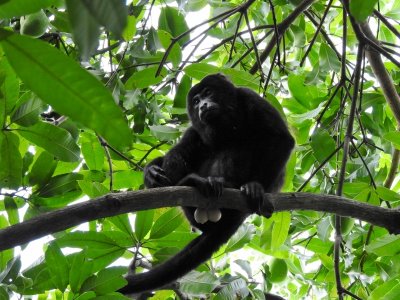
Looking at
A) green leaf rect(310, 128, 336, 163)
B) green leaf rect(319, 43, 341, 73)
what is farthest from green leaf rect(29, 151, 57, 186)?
green leaf rect(319, 43, 341, 73)

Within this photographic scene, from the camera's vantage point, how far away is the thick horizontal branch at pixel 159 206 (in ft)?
4.86

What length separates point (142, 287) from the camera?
230 cm

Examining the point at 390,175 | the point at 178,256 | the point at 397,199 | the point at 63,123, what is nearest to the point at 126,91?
the point at 63,123

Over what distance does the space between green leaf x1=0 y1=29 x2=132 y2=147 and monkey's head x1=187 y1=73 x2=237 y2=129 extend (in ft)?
7.66

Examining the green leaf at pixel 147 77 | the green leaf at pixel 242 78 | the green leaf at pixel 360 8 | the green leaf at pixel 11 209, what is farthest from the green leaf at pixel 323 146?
the green leaf at pixel 360 8

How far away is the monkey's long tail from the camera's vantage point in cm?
230

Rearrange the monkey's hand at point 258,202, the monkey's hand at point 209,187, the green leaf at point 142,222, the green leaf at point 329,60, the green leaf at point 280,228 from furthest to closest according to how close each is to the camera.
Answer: the green leaf at point 329,60, the green leaf at point 280,228, the green leaf at point 142,222, the monkey's hand at point 258,202, the monkey's hand at point 209,187

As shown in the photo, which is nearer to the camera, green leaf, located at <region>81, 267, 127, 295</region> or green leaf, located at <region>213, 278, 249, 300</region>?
green leaf, located at <region>81, 267, 127, 295</region>

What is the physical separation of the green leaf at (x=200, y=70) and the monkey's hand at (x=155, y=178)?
19.3 inches

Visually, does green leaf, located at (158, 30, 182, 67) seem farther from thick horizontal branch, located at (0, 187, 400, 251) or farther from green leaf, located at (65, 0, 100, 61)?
green leaf, located at (65, 0, 100, 61)

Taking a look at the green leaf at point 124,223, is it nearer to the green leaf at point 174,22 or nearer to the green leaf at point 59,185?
the green leaf at point 59,185

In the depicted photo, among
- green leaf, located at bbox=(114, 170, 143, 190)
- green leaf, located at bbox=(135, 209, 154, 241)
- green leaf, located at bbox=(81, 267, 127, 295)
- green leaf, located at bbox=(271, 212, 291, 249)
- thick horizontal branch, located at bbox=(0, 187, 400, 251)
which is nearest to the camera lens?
thick horizontal branch, located at bbox=(0, 187, 400, 251)

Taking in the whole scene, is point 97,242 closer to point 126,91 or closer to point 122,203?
point 122,203

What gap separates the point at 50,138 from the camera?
6.22 feet
